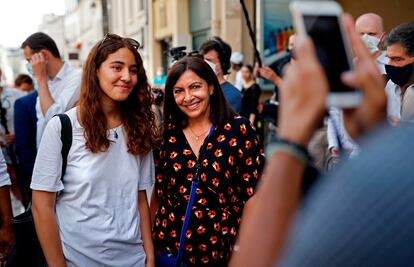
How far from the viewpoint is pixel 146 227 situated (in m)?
2.31

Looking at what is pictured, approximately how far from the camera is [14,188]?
5.59 metres

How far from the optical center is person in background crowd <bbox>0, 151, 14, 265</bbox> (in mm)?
2621

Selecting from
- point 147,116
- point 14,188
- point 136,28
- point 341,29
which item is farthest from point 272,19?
point 136,28

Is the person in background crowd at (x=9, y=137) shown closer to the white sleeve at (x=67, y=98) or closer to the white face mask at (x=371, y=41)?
the white sleeve at (x=67, y=98)

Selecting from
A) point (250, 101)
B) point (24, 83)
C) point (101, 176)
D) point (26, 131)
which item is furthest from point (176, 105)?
point (24, 83)

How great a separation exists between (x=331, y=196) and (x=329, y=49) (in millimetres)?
291

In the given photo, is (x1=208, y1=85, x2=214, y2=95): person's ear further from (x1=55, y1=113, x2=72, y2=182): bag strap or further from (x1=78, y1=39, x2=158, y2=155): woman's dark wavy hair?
(x1=55, y1=113, x2=72, y2=182): bag strap

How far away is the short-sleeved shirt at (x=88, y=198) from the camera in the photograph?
2.04 m

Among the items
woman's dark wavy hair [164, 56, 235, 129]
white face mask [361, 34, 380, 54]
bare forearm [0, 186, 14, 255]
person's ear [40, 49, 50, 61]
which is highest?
white face mask [361, 34, 380, 54]

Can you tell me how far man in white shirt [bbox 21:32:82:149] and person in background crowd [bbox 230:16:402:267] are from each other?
2.94 meters

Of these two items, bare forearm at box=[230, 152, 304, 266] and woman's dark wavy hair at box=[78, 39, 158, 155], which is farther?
woman's dark wavy hair at box=[78, 39, 158, 155]

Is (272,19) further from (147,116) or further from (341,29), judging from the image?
(341,29)

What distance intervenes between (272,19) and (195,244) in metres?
7.21

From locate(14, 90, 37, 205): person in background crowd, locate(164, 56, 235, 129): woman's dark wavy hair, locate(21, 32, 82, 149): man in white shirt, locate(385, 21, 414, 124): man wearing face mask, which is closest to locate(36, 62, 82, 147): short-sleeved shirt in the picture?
locate(21, 32, 82, 149): man in white shirt
